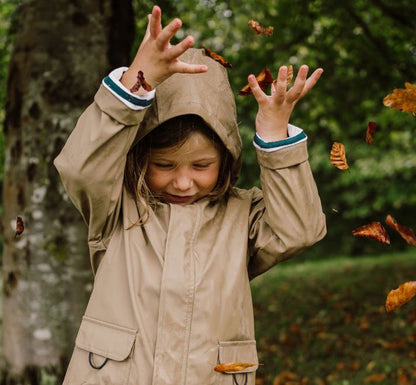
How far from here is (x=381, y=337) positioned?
582 centimetres

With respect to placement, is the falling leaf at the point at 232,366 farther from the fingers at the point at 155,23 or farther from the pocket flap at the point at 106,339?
the fingers at the point at 155,23

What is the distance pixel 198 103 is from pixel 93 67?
150 centimetres

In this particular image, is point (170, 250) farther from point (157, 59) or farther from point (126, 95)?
point (157, 59)

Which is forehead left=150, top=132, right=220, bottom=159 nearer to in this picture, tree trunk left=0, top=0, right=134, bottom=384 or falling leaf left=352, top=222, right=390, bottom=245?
falling leaf left=352, top=222, right=390, bottom=245

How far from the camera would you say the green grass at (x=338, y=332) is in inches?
195

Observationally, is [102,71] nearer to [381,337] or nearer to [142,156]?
[142,156]

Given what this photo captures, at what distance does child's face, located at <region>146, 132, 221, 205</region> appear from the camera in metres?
2.16

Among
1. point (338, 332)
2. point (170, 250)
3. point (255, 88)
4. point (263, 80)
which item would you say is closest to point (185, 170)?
point (170, 250)

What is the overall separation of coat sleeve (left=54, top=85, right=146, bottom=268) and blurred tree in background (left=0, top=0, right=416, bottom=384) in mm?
1475

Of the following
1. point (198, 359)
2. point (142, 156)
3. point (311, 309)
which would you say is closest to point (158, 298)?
point (198, 359)

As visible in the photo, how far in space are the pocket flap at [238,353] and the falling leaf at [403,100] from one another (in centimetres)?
103

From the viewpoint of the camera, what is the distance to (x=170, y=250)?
6.79 feet

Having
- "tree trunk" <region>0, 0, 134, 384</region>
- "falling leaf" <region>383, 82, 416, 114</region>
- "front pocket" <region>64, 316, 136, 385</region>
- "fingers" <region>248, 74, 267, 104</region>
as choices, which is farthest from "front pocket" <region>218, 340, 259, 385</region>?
"tree trunk" <region>0, 0, 134, 384</region>

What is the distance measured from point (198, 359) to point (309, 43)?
5.25 metres
